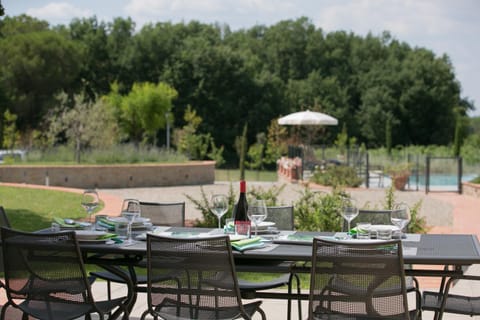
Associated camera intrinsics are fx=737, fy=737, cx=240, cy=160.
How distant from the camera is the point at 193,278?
3.81 meters

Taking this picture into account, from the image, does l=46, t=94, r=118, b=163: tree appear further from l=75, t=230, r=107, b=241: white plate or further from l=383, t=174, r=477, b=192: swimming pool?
l=75, t=230, r=107, b=241: white plate

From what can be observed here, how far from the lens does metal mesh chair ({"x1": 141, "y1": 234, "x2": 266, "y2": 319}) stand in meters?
3.75

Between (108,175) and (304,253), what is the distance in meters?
16.9

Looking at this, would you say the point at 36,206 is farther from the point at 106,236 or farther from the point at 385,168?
the point at 385,168

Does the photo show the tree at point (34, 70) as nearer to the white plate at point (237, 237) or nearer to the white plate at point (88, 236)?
the white plate at point (88, 236)

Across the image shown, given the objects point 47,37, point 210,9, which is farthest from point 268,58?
point 47,37

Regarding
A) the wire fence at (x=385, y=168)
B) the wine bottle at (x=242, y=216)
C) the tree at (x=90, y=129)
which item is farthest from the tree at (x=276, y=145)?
the wine bottle at (x=242, y=216)

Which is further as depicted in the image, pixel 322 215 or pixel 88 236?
pixel 322 215

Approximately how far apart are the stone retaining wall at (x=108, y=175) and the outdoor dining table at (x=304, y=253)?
15.6 metres

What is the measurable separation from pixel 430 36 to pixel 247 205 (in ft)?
131

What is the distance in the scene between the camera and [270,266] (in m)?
4.25

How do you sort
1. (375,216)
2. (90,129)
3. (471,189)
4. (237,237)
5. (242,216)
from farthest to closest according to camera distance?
(90,129), (471,189), (375,216), (242,216), (237,237)

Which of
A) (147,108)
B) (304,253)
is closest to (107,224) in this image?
(304,253)

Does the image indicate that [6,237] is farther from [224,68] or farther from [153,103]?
[224,68]
